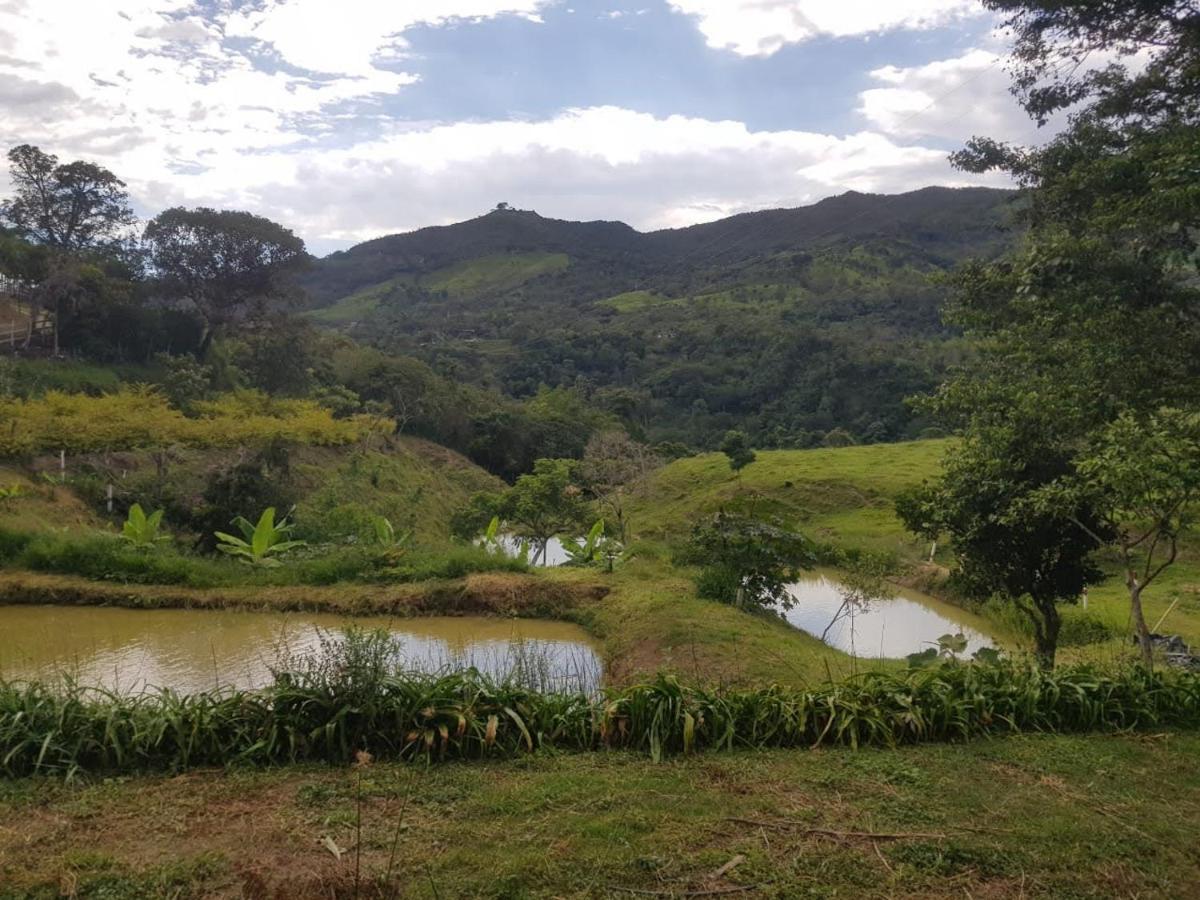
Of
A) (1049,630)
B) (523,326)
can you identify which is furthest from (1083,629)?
(523,326)

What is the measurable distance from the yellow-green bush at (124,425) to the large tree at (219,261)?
26.6 feet

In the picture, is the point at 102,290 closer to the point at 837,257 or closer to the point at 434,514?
the point at 434,514

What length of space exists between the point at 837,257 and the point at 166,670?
94657mm

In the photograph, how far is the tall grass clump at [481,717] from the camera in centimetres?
500

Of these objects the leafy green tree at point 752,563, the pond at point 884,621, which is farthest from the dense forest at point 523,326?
the pond at point 884,621

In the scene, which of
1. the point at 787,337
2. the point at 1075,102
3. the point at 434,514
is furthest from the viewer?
the point at 787,337

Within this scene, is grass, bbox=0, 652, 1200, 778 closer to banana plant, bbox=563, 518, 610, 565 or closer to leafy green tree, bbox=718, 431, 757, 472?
banana plant, bbox=563, 518, 610, 565

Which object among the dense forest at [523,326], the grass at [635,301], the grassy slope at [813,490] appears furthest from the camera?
the grass at [635,301]

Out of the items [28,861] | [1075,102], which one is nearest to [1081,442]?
[1075,102]

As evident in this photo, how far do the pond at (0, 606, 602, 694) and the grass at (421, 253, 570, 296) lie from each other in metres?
109

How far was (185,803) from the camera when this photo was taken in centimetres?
437

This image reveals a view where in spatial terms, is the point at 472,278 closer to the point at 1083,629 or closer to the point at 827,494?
the point at 827,494

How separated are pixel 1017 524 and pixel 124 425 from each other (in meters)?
17.9

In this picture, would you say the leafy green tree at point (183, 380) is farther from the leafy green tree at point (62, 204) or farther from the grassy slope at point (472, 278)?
the grassy slope at point (472, 278)
